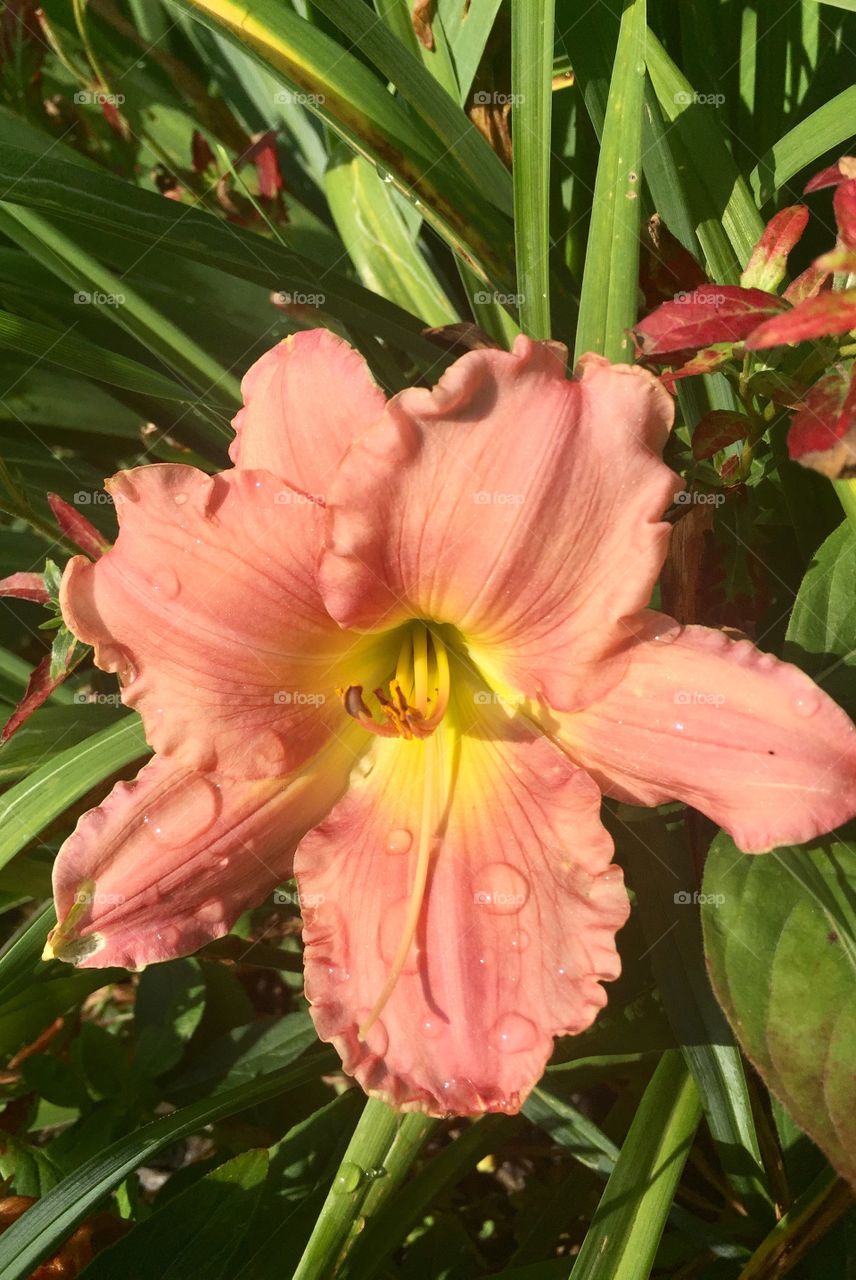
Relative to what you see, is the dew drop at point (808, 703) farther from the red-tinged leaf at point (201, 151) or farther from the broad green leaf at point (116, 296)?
the red-tinged leaf at point (201, 151)

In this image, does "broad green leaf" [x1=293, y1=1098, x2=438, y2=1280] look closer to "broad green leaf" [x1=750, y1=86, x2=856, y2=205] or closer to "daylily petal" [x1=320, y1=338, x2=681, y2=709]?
"daylily petal" [x1=320, y1=338, x2=681, y2=709]

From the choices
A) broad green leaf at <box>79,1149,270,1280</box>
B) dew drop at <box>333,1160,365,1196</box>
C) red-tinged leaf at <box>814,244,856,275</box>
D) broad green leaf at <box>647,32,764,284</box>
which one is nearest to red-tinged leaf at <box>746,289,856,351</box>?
red-tinged leaf at <box>814,244,856,275</box>

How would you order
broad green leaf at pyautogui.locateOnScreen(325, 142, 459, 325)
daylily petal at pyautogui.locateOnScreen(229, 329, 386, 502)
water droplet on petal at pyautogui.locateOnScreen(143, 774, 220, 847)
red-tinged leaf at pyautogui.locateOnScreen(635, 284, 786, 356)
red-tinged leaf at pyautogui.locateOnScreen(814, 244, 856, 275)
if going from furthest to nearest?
broad green leaf at pyautogui.locateOnScreen(325, 142, 459, 325) < water droplet on petal at pyautogui.locateOnScreen(143, 774, 220, 847) < daylily petal at pyautogui.locateOnScreen(229, 329, 386, 502) < red-tinged leaf at pyautogui.locateOnScreen(635, 284, 786, 356) < red-tinged leaf at pyautogui.locateOnScreen(814, 244, 856, 275)

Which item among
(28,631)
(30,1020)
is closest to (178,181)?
(28,631)

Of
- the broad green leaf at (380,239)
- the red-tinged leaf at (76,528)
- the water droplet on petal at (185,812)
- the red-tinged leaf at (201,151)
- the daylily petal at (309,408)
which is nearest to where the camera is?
the daylily petal at (309,408)

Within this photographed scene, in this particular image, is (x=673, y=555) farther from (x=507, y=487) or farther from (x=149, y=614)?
(x=149, y=614)

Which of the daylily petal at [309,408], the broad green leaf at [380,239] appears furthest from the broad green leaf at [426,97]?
the daylily petal at [309,408]
